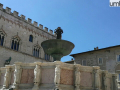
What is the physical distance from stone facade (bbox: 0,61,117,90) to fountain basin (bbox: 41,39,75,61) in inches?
75.8

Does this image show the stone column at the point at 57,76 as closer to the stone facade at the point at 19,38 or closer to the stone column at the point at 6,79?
the stone column at the point at 6,79

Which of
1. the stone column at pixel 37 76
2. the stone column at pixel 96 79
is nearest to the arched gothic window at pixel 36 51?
the stone column at pixel 37 76

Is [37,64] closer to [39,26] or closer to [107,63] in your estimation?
[107,63]

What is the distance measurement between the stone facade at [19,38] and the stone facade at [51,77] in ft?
46.9

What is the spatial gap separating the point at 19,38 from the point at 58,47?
16.1m

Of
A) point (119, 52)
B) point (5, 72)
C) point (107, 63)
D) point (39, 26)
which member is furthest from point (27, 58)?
point (5, 72)

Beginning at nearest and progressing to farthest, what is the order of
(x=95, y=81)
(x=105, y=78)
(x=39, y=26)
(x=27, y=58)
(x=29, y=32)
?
(x=95, y=81) < (x=105, y=78) < (x=27, y=58) < (x=29, y=32) < (x=39, y=26)

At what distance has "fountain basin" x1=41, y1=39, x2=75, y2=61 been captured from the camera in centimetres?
935

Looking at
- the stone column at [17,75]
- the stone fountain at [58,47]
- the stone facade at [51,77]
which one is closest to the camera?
the stone facade at [51,77]

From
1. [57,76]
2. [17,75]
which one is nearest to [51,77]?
[57,76]

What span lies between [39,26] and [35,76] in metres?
21.7

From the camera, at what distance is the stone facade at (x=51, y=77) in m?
7.29

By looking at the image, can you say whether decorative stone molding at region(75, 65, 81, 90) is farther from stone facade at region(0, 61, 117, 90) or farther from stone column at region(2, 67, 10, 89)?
stone column at region(2, 67, 10, 89)

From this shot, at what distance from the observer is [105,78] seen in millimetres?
8695
